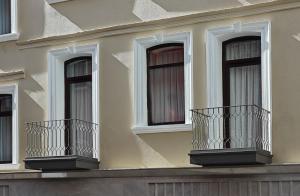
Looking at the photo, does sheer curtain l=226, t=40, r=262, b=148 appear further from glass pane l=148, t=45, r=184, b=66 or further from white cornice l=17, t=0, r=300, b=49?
glass pane l=148, t=45, r=184, b=66

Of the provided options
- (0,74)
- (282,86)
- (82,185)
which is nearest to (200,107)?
(282,86)

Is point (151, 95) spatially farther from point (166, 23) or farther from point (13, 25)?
point (13, 25)

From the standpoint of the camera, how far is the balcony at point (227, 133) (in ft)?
48.6

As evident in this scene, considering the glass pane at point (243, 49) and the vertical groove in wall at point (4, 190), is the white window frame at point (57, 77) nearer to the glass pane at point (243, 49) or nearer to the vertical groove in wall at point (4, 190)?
the vertical groove in wall at point (4, 190)

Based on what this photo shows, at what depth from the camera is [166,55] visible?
55.1 ft

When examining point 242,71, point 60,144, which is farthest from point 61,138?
point 242,71

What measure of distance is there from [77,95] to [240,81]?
169 inches

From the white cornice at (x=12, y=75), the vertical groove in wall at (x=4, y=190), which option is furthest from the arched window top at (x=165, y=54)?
the vertical groove in wall at (x=4, y=190)

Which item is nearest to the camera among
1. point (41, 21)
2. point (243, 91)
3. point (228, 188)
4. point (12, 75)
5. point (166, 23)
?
point (228, 188)

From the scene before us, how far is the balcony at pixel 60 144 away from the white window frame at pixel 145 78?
1217 millimetres

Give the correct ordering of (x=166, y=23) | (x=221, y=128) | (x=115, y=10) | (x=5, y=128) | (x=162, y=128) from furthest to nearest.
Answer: (x=5, y=128)
(x=115, y=10)
(x=166, y=23)
(x=162, y=128)
(x=221, y=128)

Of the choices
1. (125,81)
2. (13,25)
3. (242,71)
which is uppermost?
(13,25)

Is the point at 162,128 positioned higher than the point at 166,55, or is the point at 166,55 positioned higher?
the point at 166,55

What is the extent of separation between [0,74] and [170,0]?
5116 mm
